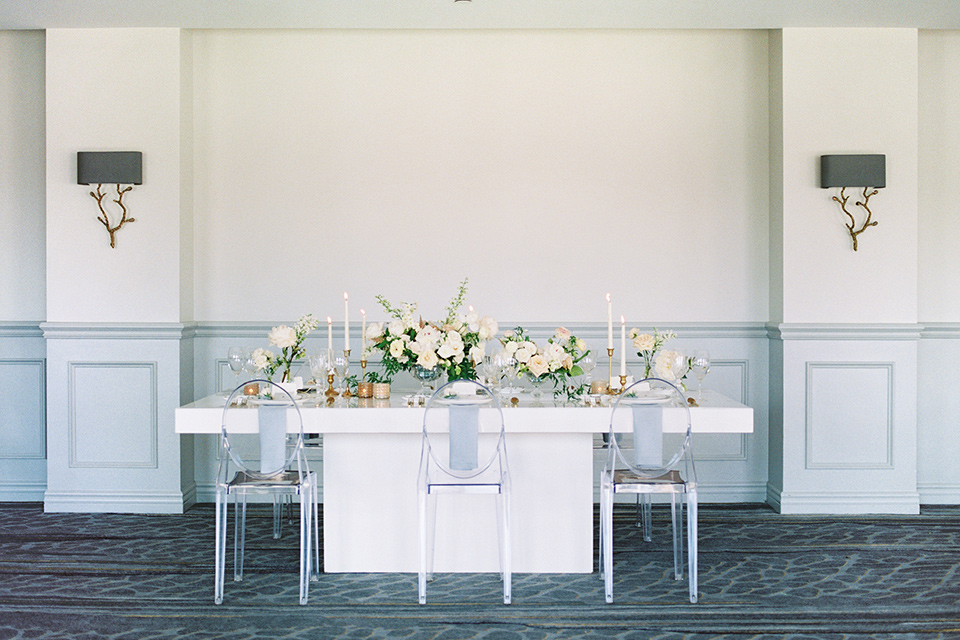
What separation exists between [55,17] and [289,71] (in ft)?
4.46

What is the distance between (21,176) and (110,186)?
0.76 meters

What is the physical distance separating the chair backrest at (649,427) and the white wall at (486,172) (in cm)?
172

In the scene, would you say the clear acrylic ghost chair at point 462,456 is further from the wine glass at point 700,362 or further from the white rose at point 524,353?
the wine glass at point 700,362

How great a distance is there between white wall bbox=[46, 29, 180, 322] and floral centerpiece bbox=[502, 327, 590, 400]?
93.5 inches

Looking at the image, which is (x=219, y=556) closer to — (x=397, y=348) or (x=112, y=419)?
(x=397, y=348)

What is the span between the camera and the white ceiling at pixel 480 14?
4.57 metres

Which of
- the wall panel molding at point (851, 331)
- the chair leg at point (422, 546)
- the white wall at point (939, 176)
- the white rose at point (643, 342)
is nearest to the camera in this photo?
the chair leg at point (422, 546)

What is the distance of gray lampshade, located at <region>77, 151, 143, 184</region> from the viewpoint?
4.88 metres

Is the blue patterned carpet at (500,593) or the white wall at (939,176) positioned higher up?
the white wall at (939,176)

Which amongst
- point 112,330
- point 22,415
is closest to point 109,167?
point 112,330

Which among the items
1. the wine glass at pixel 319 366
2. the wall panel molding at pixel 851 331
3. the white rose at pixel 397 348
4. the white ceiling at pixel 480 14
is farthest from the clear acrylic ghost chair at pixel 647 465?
the white ceiling at pixel 480 14

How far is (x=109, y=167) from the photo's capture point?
489 centimetres

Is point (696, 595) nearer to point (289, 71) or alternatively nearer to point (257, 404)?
point (257, 404)

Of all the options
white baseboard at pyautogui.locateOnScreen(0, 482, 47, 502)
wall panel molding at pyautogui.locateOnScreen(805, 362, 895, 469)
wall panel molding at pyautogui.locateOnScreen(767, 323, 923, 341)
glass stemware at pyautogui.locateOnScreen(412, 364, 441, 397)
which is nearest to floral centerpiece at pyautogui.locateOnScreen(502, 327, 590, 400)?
glass stemware at pyautogui.locateOnScreen(412, 364, 441, 397)
